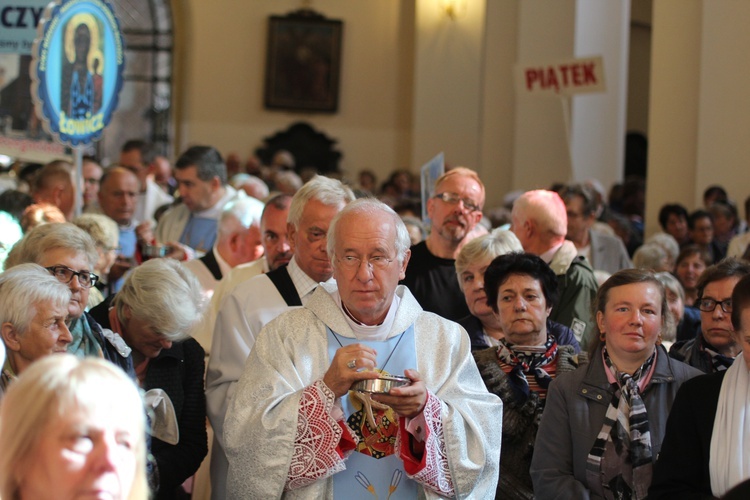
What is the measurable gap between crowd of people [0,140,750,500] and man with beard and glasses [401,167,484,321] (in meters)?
0.01

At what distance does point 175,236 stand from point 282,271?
3553 mm

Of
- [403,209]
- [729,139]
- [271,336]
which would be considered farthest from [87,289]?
[729,139]

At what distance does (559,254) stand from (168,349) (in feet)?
7.72

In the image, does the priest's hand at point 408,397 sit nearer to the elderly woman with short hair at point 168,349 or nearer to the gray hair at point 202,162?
the elderly woman with short hair at point 168,349

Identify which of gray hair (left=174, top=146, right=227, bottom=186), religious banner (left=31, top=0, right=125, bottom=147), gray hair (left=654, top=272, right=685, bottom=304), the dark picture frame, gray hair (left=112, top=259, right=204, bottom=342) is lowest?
gray hair (left=112, top=259, right=204, bottom=342)

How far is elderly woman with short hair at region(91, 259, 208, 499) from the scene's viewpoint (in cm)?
461

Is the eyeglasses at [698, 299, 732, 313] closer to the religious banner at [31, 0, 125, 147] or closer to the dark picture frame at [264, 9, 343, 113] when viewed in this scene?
the religious banner at [31, 0, 125, 147]

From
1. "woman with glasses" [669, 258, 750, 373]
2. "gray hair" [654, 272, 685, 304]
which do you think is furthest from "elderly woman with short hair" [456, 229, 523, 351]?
"gray hair" [654, 272, 685, 304]

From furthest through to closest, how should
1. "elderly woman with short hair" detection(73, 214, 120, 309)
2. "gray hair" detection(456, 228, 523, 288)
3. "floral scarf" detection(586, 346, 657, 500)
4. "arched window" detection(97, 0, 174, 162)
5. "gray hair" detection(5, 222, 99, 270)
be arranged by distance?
"arched window" detection(97, 0, 174, 162)
"elderly woman with short hair" detection(73, 214, 120, 309)
"gray hair" detection(456, 228, 523, 288)
"gray hair" detection(5, 222, 99, 270)
"floral scarf" detection(586, 346, 657, 500)

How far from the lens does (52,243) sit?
15.4 ft

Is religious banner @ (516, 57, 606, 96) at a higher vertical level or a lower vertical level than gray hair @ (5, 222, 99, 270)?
higher

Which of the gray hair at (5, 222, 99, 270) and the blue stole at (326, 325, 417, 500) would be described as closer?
the blue stole at (326, 325, 417, 500)

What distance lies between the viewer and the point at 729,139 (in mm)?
10906

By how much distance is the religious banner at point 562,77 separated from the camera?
12.0 m
